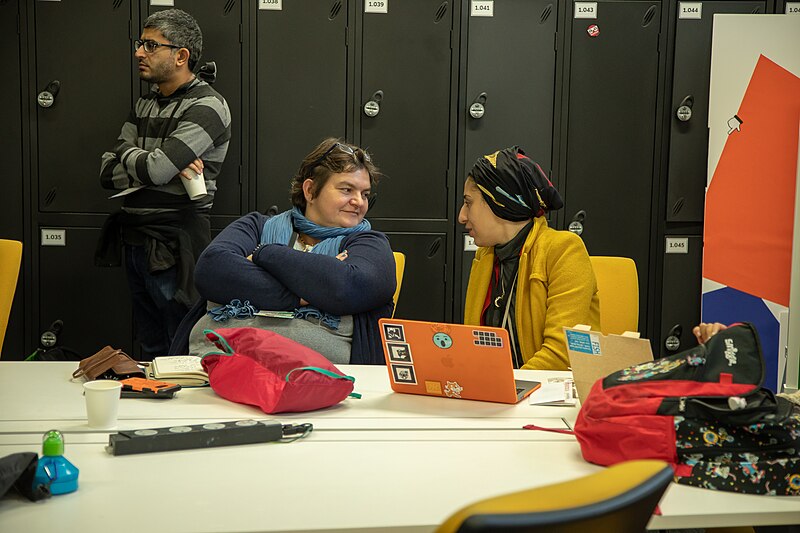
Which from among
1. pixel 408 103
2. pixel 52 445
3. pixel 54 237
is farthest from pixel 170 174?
pixel 52 445

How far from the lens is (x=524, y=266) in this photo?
2.56m

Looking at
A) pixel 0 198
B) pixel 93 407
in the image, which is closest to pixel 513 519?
pixel 93 407

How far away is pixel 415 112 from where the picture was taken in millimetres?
4129

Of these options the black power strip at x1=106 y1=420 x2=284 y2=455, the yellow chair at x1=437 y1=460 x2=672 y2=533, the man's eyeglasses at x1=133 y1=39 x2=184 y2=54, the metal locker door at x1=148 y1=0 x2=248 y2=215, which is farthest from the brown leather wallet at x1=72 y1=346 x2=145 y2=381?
the metal locker door at x1=148 y1=0 x2=248 y2=215

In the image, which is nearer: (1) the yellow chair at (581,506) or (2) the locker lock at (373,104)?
(1) the yellow chair at (581,506)

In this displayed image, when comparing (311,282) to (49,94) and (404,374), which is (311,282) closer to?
(404,374)

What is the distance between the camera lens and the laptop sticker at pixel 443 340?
1.83m

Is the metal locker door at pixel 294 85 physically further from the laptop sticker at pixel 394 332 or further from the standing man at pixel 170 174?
the laptop sticker at pixel 394 332

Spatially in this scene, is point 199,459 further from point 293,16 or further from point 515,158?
point 293,16

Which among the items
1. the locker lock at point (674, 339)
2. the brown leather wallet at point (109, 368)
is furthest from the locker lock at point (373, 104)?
the brown leather wallet at point (109, 368)

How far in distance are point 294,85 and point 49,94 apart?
1.14 m

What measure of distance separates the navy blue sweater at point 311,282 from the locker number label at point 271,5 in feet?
6.22

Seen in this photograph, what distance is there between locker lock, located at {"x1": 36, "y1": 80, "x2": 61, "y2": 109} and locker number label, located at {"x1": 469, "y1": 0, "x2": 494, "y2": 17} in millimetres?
1971

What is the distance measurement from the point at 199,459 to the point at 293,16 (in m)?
3.00
